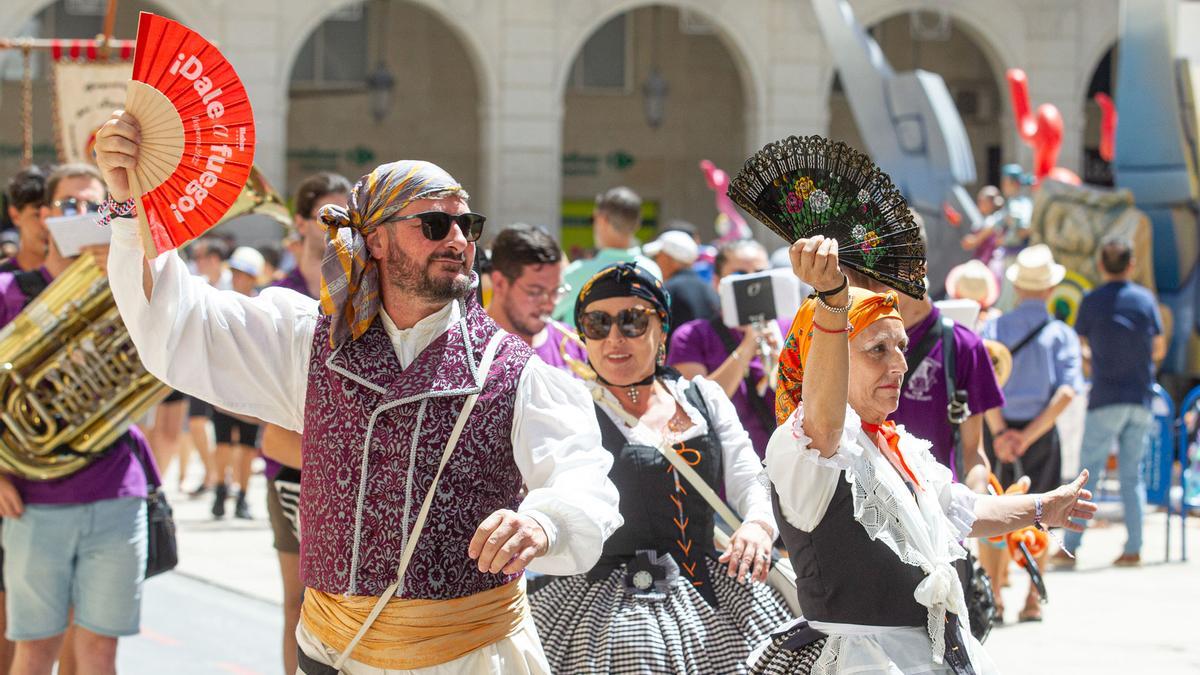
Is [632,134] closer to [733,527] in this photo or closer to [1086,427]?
[1086,427]

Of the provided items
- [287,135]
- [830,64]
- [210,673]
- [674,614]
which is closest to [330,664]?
[674,614]

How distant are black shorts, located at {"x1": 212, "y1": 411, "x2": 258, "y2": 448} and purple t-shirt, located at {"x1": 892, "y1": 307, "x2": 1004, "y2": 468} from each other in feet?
23.1

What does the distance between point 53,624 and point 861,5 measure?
22.7 meters

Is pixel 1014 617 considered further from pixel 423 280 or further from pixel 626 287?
pixel 423 280

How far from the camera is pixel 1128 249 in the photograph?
397 inches

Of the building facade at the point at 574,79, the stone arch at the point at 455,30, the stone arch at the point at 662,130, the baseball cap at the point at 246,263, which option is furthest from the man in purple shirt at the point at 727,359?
the stone arch at the point at 662,130

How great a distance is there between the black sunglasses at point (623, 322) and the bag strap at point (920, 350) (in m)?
0.99

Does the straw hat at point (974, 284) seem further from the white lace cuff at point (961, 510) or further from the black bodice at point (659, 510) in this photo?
the white lace cuff at point (961, 510)

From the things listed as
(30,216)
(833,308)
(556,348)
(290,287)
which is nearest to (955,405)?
(556,348)

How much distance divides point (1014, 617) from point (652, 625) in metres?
4.57

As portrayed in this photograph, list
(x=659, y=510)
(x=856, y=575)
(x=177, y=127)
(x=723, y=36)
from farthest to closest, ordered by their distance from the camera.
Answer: (x=723, y=36)
(x=659, y=510)
(x=856, y=575)
(x=177, y=127)

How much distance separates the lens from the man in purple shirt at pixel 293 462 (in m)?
5.19

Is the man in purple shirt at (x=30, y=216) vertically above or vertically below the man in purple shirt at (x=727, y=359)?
above

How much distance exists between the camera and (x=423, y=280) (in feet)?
11.7
